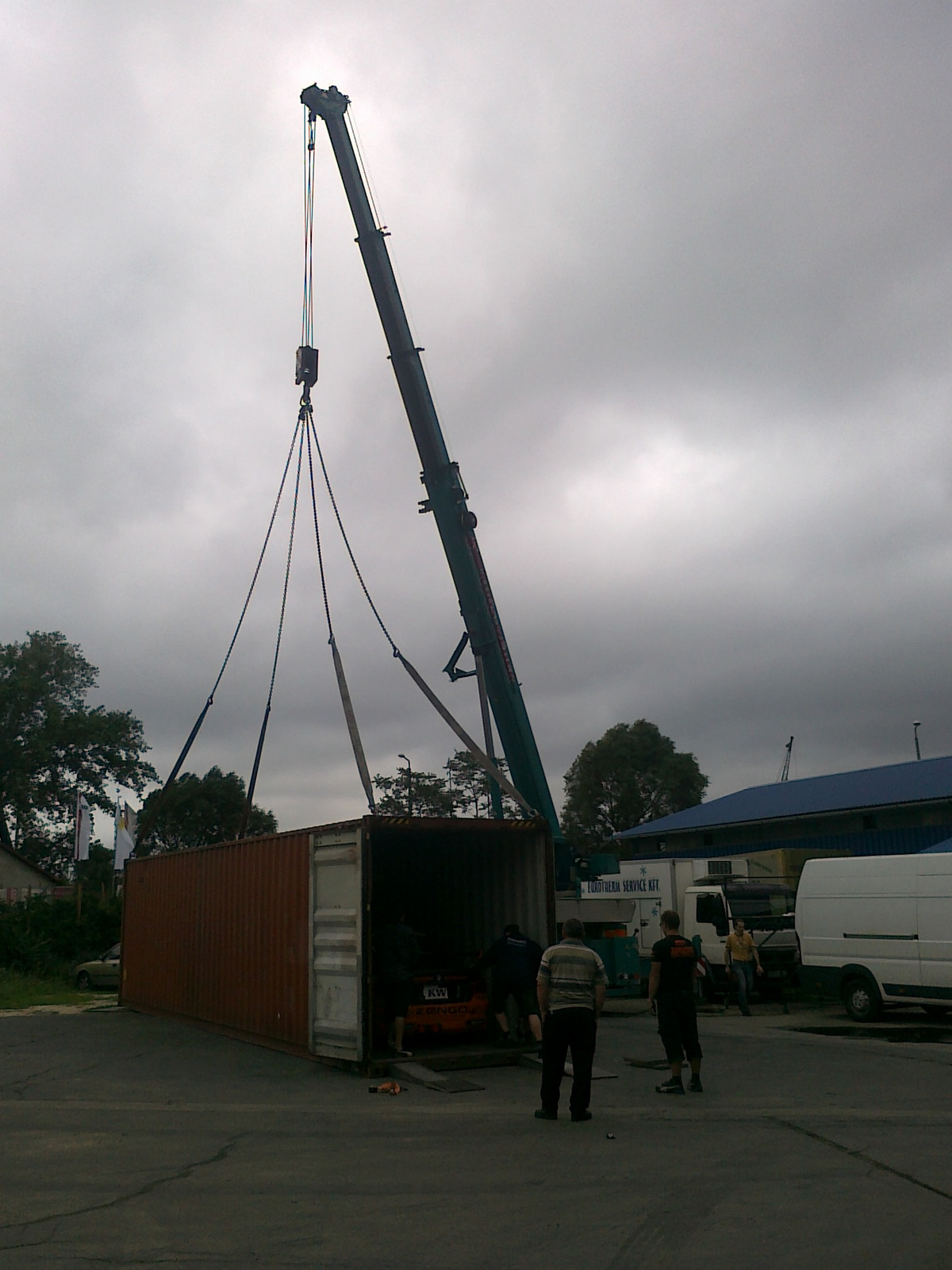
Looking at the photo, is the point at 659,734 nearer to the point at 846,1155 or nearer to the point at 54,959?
the point at 54,959

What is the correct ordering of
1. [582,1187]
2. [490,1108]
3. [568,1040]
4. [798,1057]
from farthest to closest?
1. [798,1057]
2. [490,1108]
3. [568,1040]
4. [582,1187]

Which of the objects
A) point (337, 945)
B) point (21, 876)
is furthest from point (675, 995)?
point (21, 876)

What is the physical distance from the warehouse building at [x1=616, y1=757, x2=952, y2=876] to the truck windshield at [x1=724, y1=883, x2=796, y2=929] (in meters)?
4.31

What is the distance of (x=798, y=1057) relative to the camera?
12.3 m

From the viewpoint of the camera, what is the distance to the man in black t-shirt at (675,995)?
9555 mm

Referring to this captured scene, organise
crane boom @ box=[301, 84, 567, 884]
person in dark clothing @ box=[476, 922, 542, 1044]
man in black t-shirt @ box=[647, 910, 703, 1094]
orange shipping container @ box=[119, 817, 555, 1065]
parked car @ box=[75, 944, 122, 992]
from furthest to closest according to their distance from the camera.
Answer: parked car @ box=[75, 944, 122, 992] → crane boom @ box=[301, 84, 567, 884] → person in dark clothing @ box=[476, 922, 542, 1044] → orange shipping container @ box=[119, 817, 555, 1065] → man in black t-shirt @ box=[647, 910, 703, 1094]

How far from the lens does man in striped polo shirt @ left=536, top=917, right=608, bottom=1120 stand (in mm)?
8445

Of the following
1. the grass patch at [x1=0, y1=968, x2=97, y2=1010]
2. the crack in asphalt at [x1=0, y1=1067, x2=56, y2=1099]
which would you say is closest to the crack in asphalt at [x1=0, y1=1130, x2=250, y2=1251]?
the crack in asphalt at [x1=0, y1=1067, x2=56, y2=1099]

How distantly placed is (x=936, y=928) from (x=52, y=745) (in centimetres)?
4981

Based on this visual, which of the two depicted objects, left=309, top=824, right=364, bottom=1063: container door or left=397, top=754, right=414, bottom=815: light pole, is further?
left=397, top=754, right=414, bottom=815: light pole

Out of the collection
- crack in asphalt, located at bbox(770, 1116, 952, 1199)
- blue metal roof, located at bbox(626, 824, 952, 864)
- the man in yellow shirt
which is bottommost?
crack in asphalt, located at bbox(770, 1116, 952, 1199)

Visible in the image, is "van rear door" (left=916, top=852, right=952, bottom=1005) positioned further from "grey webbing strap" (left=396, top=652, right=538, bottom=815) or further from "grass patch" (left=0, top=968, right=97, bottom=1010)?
"grass patch" (left=0, top=968, right=97, bottom=1010)

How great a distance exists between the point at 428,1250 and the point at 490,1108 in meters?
4.11

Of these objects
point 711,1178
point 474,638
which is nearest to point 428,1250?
point 711,1178
